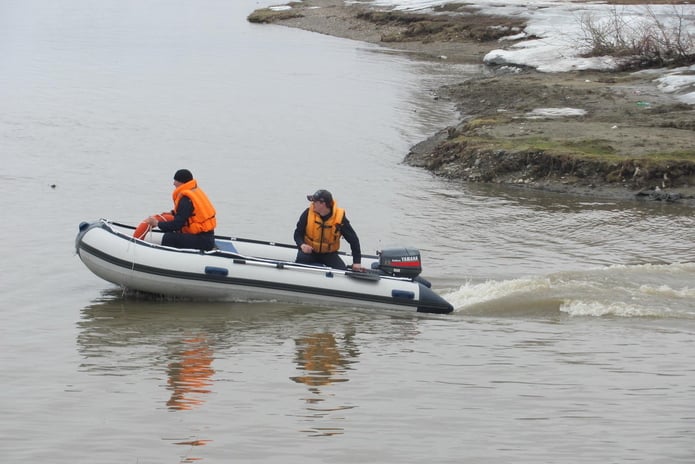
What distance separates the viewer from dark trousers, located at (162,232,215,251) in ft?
41.2

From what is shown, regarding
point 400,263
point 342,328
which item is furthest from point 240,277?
point 400,263

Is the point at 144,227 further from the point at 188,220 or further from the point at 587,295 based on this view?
the point at 587,295

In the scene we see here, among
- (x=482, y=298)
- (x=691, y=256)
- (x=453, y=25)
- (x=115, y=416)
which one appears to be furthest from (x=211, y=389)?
(x=453, y=25)

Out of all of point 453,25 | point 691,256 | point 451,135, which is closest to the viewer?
point 691,256

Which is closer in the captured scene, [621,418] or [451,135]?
[621,418]

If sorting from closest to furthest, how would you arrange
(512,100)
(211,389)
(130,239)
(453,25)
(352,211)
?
(211,389)
(130,239)
(352,211)
(512,100)
(453,25)

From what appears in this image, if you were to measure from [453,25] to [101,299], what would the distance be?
32.8m

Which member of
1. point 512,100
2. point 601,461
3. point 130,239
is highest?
point 512,100

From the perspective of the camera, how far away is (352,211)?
1789 centimetres

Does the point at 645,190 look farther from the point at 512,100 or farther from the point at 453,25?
the point at 453,25

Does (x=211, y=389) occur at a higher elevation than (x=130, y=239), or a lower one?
lower

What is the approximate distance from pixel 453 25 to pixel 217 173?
971 inches

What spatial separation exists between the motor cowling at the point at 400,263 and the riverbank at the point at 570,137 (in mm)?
7007

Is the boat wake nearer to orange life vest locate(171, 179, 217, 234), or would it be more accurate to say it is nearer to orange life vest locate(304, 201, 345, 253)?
orange life vest locate(304, 201, 345, 253)
